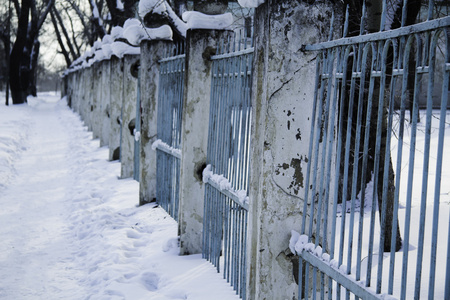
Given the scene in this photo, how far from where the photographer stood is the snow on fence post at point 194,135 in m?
5.07

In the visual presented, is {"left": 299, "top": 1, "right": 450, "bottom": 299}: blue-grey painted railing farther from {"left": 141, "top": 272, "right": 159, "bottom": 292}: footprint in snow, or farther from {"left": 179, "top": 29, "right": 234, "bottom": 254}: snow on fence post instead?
{"left": 179, "top": 29, "right": 234, "bottom": 254}: snow on fence post

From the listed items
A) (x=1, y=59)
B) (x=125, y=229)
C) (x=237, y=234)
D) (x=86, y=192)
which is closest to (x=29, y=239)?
(x=125, y=229)

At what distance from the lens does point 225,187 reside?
14.3 feet

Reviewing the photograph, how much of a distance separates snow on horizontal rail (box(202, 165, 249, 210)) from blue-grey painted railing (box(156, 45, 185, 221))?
1.14m

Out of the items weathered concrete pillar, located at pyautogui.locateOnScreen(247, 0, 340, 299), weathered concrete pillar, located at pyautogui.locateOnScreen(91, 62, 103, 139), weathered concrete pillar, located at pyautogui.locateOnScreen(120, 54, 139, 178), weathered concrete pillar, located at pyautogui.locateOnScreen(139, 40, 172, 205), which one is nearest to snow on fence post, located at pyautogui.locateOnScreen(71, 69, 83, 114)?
weathered concrete pillar, located at pyautogui.locateOnScreen(91, 62, 103, 139)

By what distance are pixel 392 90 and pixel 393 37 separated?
0.23m

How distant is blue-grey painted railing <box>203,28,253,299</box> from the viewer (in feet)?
13.1

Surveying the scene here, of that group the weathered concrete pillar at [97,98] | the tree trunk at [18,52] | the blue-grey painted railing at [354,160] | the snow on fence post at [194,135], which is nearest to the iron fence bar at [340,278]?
the blue-grey painted railing at [354,160]

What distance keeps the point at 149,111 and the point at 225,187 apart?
3.25m

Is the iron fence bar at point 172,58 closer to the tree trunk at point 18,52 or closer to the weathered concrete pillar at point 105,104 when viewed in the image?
the weathered concrete pillar at point 105,104

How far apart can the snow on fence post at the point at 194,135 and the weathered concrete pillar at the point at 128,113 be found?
13.7ft

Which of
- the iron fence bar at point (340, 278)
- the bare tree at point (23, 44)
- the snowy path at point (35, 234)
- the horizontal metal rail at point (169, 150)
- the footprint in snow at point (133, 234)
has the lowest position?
the snowy path at point (35, 234)

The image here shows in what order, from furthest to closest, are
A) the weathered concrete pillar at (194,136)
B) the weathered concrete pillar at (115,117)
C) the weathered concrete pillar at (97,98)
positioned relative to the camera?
the weathered concrete pillar at (97,98) → the weathered concrete pillar at (115,117) → the weathered concrete pillar at (194,136)

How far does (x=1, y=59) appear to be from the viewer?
50125 millimetres
